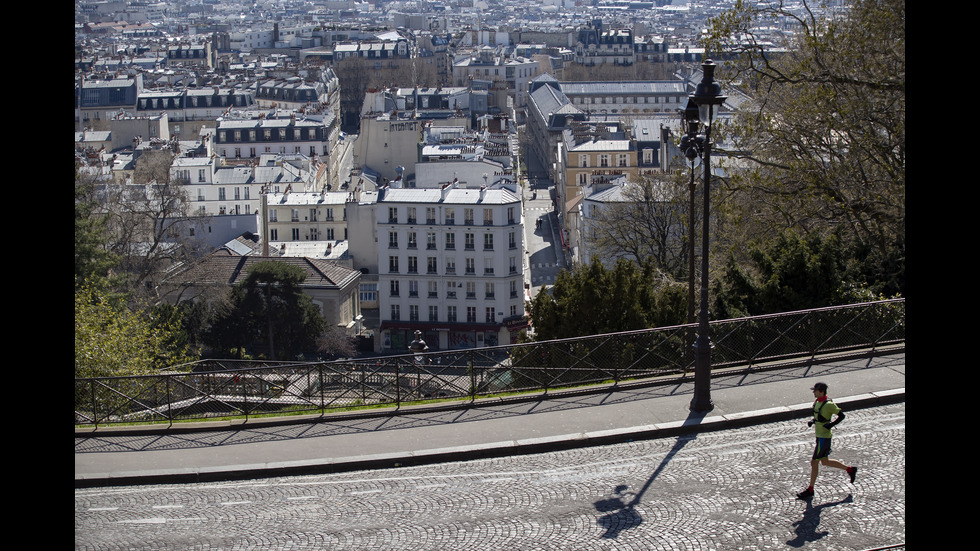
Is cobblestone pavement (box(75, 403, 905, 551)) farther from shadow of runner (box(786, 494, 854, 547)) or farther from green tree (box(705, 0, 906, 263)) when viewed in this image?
green tree (box(705, 0, 906, 263))

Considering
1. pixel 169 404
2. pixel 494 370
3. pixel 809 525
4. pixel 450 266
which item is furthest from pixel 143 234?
pixel 809 525

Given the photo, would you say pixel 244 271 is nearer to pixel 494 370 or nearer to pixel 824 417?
pixel 494 370

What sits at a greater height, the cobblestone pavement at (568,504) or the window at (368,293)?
the cobblestone pavement at (568,504)

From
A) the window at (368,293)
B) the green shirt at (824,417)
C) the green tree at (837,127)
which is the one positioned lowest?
the window at (368,293)

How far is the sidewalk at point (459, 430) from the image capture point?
13.5 metres

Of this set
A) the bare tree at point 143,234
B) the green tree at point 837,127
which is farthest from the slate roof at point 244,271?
the green tree at point 837,127

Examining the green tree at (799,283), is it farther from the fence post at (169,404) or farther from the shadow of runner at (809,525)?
the fence post at (169,404)

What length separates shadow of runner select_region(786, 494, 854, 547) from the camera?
10523mm

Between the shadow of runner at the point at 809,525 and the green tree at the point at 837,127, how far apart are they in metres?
10.7

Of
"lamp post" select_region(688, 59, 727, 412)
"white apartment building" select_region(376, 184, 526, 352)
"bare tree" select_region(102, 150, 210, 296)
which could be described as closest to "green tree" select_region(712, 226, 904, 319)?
"lamp post" select_region(688, 59, 727, 412)

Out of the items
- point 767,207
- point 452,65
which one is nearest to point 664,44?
point 452,65

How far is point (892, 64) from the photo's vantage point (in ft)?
72.1
